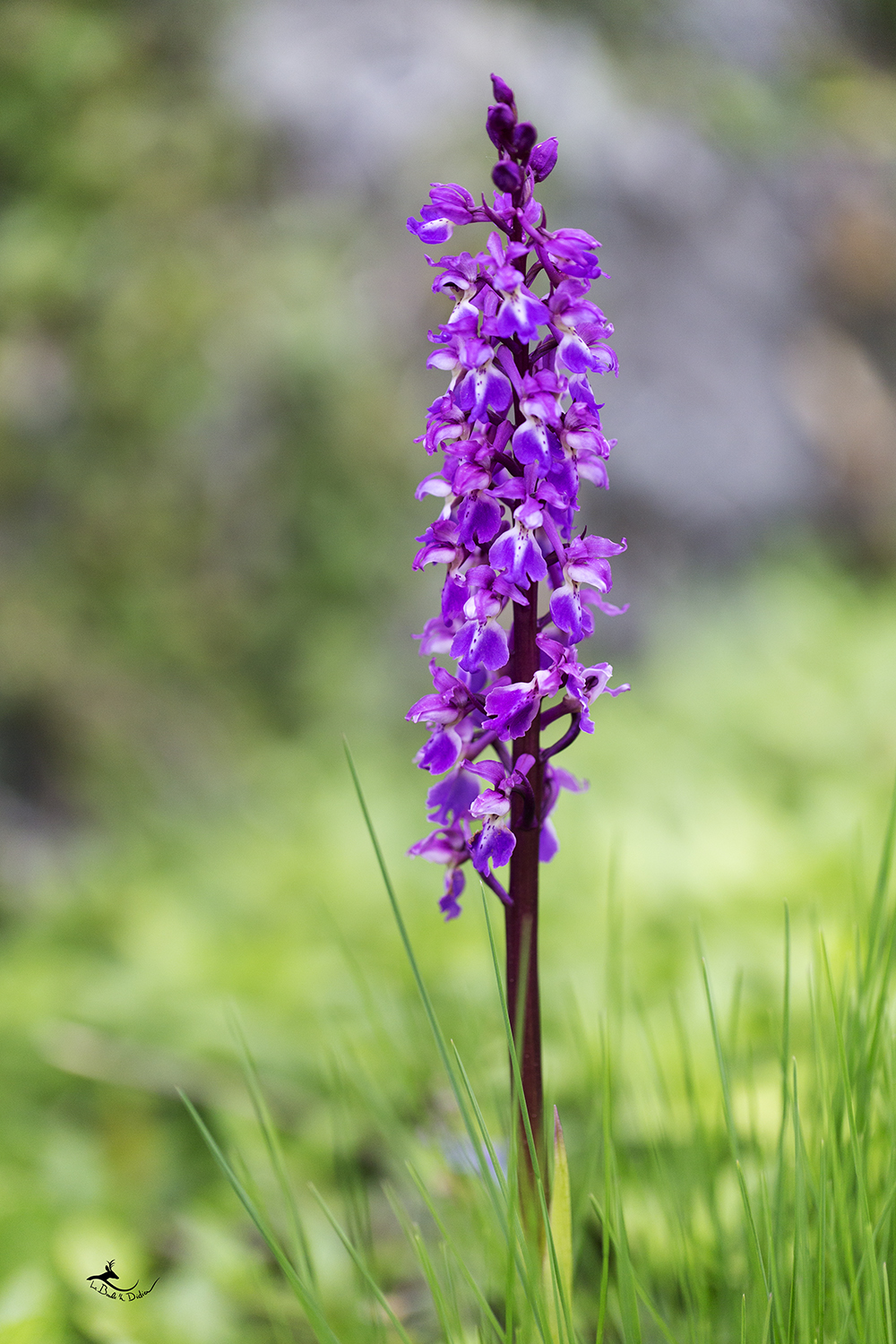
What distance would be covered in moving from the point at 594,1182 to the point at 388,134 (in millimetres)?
4109

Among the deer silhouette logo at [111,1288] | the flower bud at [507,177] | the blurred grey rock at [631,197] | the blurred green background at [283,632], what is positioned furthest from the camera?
the blurred grey rock at [631,197]

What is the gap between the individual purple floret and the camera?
93 cm

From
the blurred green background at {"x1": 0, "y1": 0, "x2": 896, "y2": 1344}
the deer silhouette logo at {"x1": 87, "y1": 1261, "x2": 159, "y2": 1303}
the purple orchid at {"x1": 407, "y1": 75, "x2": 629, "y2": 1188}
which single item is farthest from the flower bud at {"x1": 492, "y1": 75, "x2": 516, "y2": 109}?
the deer silhouette logo at {"x1": 87, "y1": 1261, "x2": 159, "y2": 1303}

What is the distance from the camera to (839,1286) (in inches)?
37.7

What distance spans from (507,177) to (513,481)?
0.28 meters

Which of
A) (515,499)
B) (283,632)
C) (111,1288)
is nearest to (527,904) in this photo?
(515,499)

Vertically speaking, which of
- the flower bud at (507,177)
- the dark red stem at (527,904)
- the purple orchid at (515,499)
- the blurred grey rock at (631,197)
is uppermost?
the blurred grey rock at (631,197)

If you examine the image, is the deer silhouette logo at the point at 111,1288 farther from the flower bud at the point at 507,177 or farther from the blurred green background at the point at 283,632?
the flower bud at the point at 507,177

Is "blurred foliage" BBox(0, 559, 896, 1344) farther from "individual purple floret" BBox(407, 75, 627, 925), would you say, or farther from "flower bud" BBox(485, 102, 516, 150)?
"flower bud" BBox(485, 102, 516, 150)

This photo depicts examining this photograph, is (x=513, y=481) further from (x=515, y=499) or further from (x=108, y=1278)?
(x=108, y=1278)

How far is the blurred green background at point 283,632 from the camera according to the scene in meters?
1.95

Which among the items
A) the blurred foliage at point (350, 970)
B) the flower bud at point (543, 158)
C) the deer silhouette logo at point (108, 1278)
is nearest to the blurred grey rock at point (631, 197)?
the blurred foliage at point (350, 970)

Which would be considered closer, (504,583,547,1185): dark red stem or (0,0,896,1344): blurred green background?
(504,583,547,1185): dark red stem

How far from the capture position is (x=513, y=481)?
3.11 feet
